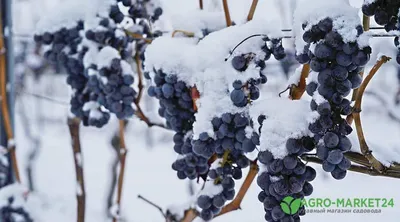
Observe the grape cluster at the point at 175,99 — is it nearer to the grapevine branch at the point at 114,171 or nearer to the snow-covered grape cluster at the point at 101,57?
the snow-covered grape cluster at the point at 101,57

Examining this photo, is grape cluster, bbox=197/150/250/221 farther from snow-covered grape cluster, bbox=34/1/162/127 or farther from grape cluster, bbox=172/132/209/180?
snow-covered grape cluster, bbox=34/1/162/127

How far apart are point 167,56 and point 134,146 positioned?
1.52 metres

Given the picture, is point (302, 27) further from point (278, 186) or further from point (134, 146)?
point (134, 146)

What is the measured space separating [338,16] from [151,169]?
3.90ft

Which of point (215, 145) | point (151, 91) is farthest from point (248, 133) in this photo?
point (151, 91)

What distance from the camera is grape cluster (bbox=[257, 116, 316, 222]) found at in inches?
14.9

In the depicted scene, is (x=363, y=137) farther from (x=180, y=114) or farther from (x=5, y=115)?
(x=5, y=115)

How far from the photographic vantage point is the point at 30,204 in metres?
0.87

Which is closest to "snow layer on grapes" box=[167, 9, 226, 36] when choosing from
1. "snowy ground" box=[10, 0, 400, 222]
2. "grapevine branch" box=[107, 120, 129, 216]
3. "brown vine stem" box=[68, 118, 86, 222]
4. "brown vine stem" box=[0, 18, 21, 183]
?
"snowy ground" box=[10, 0, 400, 222]

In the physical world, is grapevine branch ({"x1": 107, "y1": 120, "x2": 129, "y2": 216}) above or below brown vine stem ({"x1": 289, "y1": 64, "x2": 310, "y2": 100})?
below

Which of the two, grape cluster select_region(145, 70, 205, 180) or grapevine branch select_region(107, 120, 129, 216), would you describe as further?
grapevine branch select_region(107, 120, 129, 216)

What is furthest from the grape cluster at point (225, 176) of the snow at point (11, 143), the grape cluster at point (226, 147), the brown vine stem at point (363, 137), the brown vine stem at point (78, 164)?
the snow at point (11, 143)

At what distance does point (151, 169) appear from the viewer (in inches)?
58.7

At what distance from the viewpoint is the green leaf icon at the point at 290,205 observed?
15.8 inches
